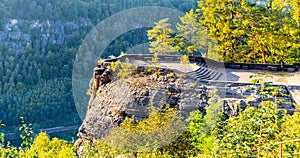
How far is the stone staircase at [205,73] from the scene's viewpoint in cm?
1549

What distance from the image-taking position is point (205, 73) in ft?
54.2

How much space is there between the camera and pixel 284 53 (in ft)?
64.5

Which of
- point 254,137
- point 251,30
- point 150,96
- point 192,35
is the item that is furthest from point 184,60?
point 254,137

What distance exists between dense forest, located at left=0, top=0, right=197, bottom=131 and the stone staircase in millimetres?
49881

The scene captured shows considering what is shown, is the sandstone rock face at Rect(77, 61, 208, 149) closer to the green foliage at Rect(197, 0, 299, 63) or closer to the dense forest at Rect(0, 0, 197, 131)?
the green foliage at Rect(197, 0, 299, 63)

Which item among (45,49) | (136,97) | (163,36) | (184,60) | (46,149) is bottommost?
(46,149)

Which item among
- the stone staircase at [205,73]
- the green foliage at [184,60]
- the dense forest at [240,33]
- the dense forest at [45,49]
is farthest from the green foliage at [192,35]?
the dense forest at [45,49]

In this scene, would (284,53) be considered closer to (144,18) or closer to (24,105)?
(144,18)

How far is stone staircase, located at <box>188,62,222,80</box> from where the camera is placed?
15.5 m

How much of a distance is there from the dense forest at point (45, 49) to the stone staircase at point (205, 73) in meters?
49.9

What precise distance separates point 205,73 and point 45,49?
7935 centimetres

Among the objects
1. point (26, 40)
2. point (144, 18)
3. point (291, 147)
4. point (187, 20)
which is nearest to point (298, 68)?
point (187, 20)

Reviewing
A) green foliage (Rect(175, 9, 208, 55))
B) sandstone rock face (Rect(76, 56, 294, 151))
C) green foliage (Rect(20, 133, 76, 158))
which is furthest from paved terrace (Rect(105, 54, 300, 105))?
green foliage (Rect(20, 133, 76, 158))

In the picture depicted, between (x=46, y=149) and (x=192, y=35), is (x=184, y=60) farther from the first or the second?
(x=46, y=149)
